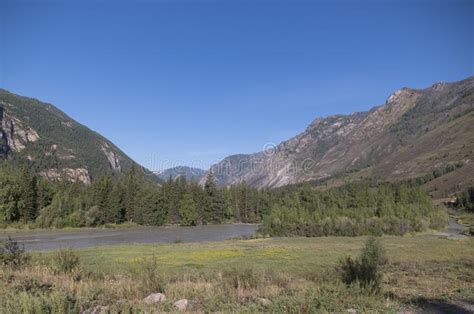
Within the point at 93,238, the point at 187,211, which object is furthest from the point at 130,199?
the point at 93,238

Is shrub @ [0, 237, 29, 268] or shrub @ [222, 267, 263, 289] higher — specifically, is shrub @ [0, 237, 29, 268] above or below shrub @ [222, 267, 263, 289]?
above

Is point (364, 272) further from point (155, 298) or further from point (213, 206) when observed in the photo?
point (213, 206)

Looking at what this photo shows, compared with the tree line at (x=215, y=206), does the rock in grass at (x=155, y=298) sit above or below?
below

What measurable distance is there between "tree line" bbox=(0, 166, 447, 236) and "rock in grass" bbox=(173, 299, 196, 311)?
70.1 m

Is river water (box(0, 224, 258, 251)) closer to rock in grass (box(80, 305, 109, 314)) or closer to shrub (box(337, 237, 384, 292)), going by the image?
shrub (box(337, 237, 384, 292))

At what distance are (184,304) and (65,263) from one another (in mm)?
8906

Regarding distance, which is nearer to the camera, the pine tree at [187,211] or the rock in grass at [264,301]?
the rock in grass at [264,301]

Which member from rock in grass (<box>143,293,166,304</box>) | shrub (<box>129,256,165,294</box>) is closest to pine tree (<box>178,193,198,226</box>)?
shrub (<box>129,256,165,294</box>)

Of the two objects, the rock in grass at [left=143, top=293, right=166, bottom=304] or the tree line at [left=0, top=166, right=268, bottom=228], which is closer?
the rock in grass at [left=143, top=293, right=166, bottom=304]

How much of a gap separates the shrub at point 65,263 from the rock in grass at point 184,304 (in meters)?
7.46

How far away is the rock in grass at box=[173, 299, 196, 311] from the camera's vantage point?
11705 mm

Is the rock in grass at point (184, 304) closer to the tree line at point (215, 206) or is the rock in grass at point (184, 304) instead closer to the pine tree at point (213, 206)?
the tree line at point (215, 206)

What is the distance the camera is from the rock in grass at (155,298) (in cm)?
1259

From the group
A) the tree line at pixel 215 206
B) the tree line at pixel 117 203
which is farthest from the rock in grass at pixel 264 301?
the tree line at pixel 117 203
